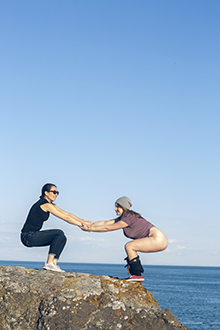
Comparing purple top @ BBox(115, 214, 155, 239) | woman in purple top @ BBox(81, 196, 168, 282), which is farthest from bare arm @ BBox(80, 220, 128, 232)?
purple top @ BBox(115, 214, 155, 239)

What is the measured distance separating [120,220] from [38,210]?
193 centimetres

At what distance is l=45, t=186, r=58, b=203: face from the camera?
29.0 ft

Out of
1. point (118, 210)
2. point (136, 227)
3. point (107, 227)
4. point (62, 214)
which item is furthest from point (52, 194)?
point (136, 227)

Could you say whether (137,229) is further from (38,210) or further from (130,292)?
(38,210)

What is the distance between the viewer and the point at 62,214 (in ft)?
28.8

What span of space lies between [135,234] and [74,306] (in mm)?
2251

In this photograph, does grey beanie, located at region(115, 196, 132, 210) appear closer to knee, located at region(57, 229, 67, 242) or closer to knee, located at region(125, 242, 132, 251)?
knee, located at region(125, 242, 132, 251)

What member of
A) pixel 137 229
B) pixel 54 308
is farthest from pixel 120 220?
pixel 54 308

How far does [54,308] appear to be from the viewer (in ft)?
22.8

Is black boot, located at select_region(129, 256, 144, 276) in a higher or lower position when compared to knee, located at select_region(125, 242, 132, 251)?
lower

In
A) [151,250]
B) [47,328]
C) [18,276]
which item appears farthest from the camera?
[151,250]

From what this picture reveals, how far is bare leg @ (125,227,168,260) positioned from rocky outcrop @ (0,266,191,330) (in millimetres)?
853

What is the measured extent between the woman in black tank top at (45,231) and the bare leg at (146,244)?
1562 millimetres

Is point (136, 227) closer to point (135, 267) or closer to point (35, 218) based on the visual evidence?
point (135, 267)
